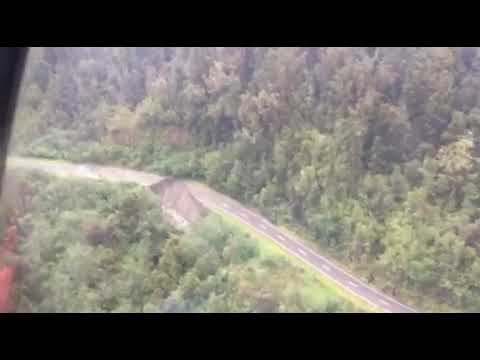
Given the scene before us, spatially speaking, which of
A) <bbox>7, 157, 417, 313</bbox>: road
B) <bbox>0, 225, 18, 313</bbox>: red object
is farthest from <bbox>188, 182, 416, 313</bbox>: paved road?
<bbox>0, 225, 18, 313</bbox>: red object

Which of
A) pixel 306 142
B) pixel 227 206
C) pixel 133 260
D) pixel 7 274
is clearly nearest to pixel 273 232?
Answer: pixel 227 206

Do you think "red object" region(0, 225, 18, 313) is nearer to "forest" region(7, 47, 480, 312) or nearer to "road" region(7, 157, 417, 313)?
"forest" region(7, 47, 480, 312)

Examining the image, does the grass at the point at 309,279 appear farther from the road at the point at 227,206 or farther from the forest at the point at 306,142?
the forest at the point at 306,142

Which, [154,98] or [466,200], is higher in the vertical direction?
[154,98]

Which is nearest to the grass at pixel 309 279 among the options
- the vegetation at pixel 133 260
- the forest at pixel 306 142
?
the vegetation at pixel 133 260
